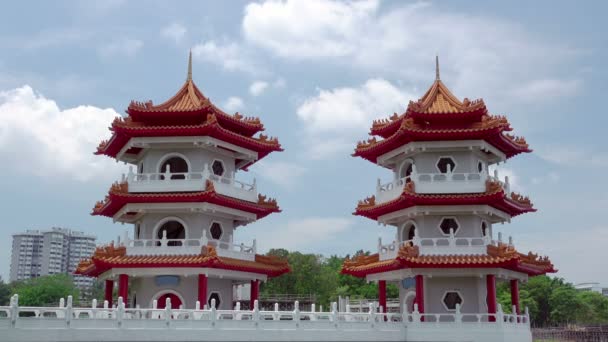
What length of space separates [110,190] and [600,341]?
36555 millimetres

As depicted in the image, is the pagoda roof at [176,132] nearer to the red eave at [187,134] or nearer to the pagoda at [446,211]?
the red eave at [187,134]

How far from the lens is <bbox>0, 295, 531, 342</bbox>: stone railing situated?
17297mm

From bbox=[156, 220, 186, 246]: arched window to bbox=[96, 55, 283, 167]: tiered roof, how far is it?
3.86m

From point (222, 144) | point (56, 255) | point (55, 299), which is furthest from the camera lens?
point (56, 255)

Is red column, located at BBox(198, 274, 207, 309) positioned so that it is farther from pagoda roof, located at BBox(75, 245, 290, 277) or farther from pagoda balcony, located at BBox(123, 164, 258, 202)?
pagoda balcony, located at BBox(123, 164, 258, 202)

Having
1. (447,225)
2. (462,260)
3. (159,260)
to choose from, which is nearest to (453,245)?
(462,260)

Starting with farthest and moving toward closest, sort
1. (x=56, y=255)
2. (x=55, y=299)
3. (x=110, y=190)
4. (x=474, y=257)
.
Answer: (x=56, y=255), (x=55, y=299), (x=110, y=190), (x=474, y=257)

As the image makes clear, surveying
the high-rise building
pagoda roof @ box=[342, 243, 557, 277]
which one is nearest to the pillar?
pagoda roof @ box=[342, 243, 557, 277]

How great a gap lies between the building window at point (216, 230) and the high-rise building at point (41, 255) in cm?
11440

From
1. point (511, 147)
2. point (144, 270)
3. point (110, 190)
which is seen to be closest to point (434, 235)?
point (511, 147)

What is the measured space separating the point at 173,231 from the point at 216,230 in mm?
1852

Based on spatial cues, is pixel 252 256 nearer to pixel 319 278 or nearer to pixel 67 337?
pixel 67 337

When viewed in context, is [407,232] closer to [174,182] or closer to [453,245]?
[453,245]

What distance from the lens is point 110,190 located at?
25.0 m
